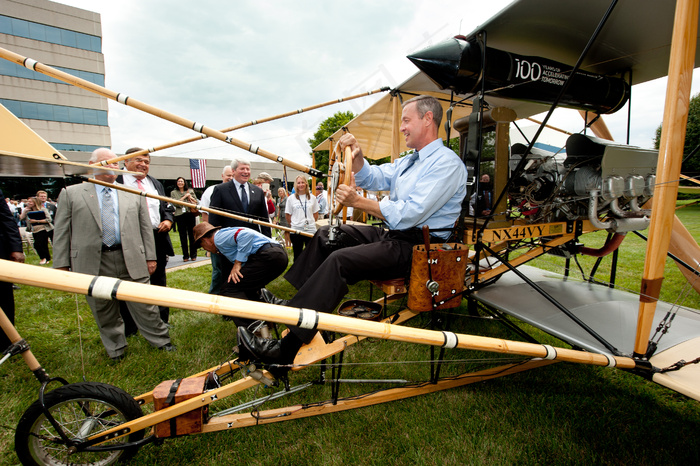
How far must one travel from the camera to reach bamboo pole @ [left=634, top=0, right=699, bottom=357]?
5.91 ft

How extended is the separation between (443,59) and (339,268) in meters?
2.04

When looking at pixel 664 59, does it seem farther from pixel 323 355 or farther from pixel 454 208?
pixel 323 355

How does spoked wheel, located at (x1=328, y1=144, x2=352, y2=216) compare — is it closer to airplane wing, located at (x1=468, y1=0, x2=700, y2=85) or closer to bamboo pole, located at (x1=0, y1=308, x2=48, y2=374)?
airplane wing, located at (x1=468, y1=0, x2=700, y2=85)

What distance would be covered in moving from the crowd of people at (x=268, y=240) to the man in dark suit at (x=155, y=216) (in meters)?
0.02

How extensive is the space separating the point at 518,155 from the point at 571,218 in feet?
3.05

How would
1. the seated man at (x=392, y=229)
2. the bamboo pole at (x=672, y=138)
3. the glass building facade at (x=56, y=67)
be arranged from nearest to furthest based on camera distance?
the bamboo pole at (x=672, y=138) → the seated man at (x=392, y=229) → the glass building facade at (x=56, y=67)

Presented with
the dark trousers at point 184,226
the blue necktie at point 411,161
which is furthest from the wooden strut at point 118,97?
the dark trousers at point 184,226

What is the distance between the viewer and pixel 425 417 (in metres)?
2.60

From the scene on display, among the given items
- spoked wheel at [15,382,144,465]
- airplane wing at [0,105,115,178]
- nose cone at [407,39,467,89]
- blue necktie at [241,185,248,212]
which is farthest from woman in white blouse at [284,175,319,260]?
spoked wheel at [15,382,144,465]

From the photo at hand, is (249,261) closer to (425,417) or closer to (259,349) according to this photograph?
(259,349)

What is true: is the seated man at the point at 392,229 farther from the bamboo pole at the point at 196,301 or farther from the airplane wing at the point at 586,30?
the airplane wing at the point at 586,30

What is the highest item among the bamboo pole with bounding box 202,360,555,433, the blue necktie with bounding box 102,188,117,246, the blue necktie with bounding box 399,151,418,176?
the blue necktie with bounding box 399,151,418,176

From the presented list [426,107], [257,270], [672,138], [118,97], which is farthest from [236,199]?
[672,138]

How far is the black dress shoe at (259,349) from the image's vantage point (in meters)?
2.21
